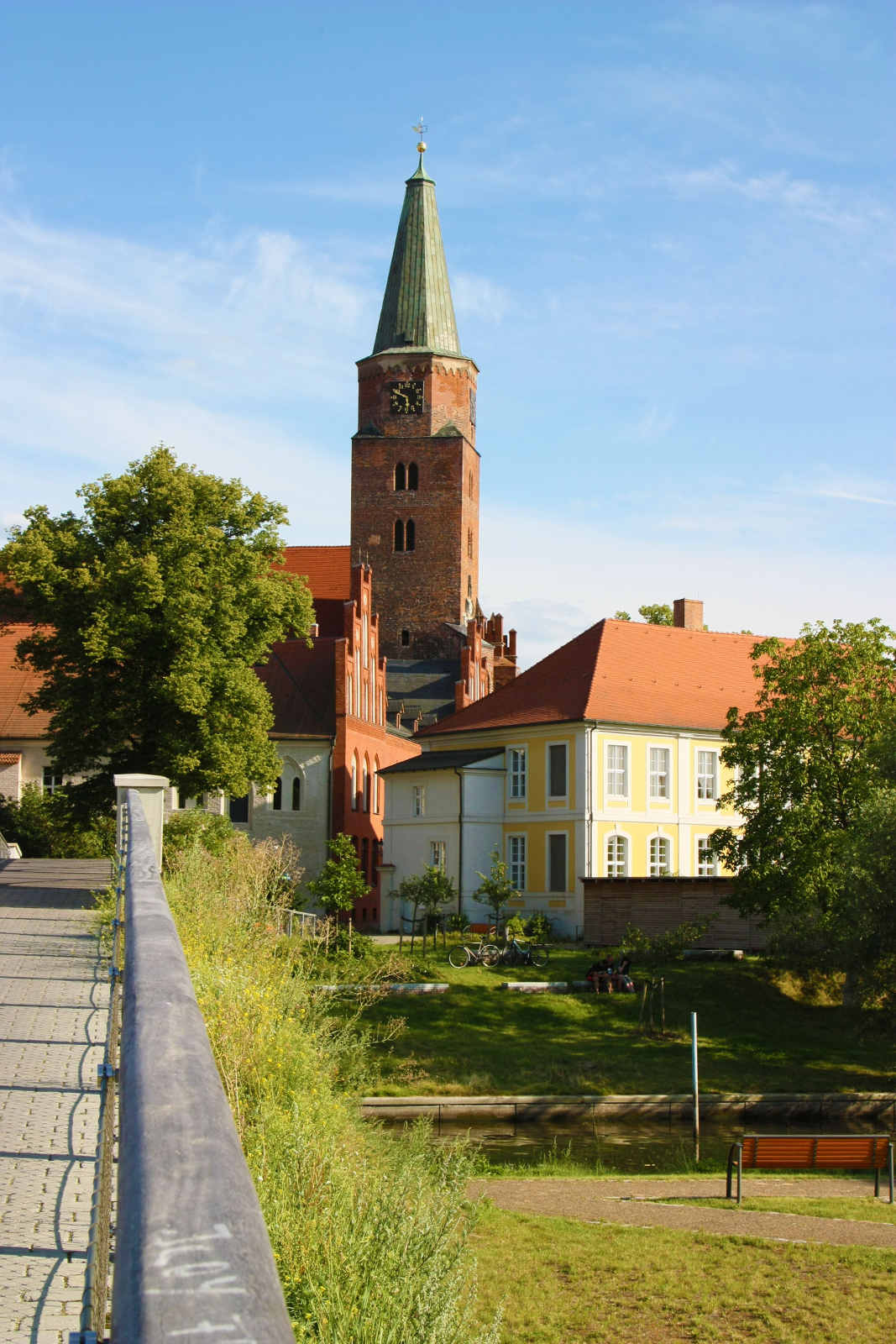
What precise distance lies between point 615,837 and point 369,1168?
35825 mm

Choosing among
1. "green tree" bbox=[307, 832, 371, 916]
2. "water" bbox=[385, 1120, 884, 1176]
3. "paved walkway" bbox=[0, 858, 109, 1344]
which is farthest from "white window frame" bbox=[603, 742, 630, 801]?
"paved walkway" bbox=[0, 858, 109, 1344]

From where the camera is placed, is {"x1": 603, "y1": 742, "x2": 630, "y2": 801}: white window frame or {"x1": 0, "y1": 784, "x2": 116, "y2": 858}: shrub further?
{"x1": 0, "y1": 784, "x2": 116, "y2": 858}: shrub

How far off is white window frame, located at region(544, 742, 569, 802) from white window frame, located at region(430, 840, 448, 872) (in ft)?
13.2

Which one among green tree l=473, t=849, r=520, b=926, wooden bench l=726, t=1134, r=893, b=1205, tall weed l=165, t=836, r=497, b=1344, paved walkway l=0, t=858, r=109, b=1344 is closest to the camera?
paved walkway l=0, t=858, r=109, b=1344

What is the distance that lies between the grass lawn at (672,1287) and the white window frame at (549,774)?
31777 mm

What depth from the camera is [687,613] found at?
2388 inches

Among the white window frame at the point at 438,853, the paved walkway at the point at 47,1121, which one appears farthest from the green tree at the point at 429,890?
the paved walkway at the point at 47,1121

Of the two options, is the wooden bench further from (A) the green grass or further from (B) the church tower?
(B) the church tower

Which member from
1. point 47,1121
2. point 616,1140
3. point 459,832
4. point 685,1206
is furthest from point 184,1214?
point 459,832

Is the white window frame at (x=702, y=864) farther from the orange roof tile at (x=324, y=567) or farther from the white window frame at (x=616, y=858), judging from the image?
the orange roof tile at (x=324, y=567)

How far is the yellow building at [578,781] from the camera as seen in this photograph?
48281mm

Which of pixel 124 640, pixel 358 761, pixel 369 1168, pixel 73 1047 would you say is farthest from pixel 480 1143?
pixel 358 761

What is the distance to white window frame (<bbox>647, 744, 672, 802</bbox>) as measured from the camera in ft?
162

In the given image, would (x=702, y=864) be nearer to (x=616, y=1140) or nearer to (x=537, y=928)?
(x=537, y=928)
